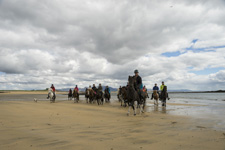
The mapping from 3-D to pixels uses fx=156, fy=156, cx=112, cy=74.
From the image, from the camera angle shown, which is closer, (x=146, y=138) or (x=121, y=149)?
(x=121, y=149)

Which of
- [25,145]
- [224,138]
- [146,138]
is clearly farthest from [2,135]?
[224,138]

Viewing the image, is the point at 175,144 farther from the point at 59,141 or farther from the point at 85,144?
the point at 59,141

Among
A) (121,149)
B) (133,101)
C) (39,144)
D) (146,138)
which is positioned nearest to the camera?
(121,149)

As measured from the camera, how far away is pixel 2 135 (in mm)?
4379

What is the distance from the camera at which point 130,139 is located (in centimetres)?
417

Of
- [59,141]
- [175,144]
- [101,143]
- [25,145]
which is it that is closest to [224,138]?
[175,144]

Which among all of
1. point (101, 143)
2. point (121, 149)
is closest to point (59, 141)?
point (101, 143)

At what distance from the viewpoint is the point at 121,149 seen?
3420mm

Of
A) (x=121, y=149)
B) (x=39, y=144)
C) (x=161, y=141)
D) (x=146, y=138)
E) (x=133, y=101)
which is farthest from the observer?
(x=133, y=101)

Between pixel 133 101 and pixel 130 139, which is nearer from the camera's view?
pixel 130 139

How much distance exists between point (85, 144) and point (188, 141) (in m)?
2.63

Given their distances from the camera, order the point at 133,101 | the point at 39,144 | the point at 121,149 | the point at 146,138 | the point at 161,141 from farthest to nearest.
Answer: the point at 133,101, the point at 146,138, the point at 161,141, the point at 39,144, the point at 121,149

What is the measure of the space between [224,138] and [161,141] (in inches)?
75.0

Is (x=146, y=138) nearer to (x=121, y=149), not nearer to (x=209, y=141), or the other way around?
(x=121, y=149)
